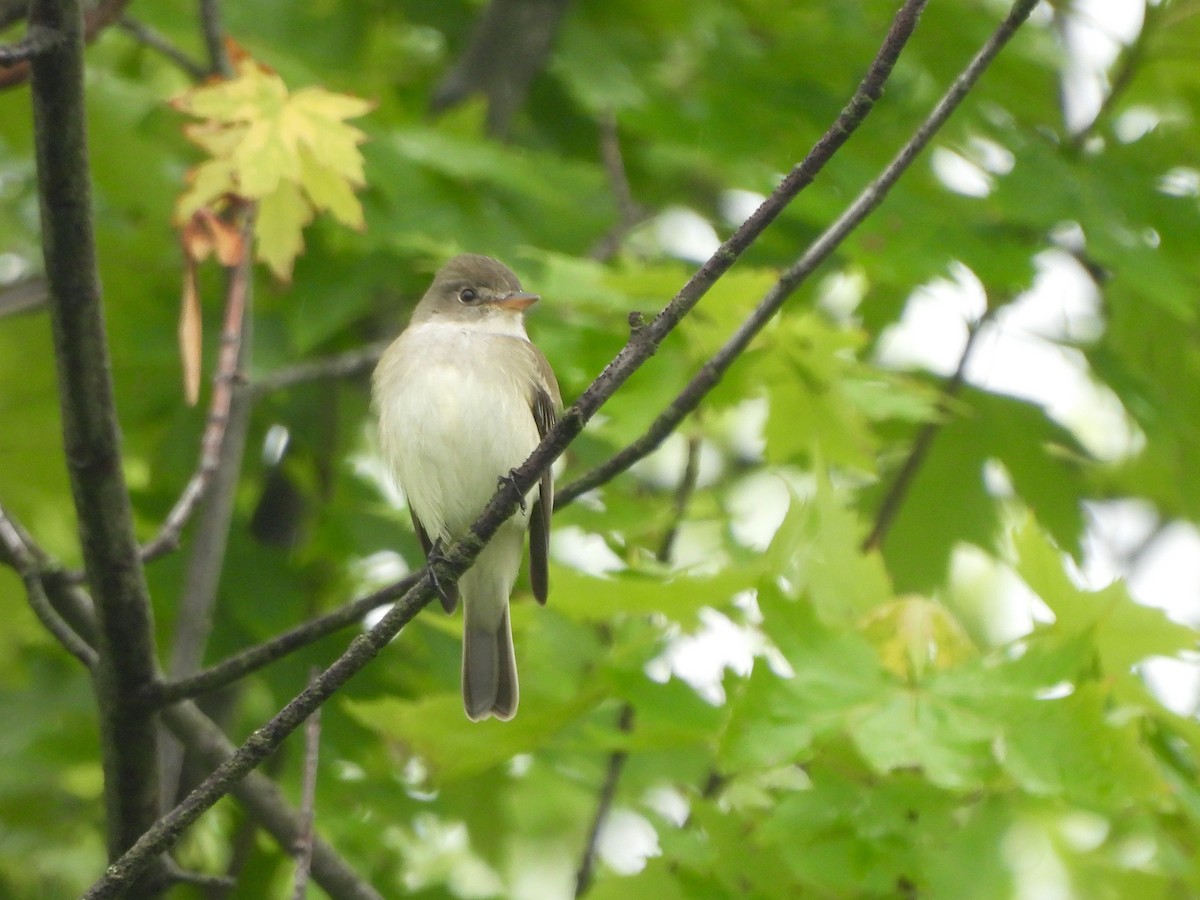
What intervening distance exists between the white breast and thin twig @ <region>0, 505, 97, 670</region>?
1382mm

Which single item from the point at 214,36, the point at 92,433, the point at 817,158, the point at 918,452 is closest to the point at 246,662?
the point at 92,433

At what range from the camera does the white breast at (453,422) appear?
4383 mm

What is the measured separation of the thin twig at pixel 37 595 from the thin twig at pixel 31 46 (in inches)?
44.7

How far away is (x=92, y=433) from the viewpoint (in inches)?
112

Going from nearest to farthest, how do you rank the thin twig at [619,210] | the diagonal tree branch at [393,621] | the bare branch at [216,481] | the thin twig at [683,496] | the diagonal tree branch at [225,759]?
the diagonal tree branch at [393,621]
the diagonal tree branch at [225,759]
the bare branch at [216,481]
the thin twig at [683,496]
the thin twig at [619,210]

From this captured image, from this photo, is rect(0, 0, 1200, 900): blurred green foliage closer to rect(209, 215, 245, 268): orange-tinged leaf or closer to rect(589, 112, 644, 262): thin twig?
rect(589, 112, 644, 262): thin twig

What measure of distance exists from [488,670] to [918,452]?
1.83 m

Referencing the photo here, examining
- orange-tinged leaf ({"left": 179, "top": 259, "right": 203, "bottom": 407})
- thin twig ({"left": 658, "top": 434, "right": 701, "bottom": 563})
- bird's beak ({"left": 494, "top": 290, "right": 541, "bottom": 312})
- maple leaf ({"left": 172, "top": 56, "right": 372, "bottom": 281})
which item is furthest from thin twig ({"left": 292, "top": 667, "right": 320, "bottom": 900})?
bird's beak ({"left": 494, "top": 290, "right": 541, "bottom": 312})

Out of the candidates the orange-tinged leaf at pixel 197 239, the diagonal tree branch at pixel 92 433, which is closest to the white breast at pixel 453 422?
the orange-tinged leaf at pixel 197 239

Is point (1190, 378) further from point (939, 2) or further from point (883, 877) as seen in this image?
point (883, 877)

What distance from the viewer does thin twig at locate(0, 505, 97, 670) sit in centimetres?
308

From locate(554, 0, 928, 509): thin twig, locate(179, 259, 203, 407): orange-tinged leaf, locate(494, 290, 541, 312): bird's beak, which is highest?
locate(554, 0, 928, 509): thin twig

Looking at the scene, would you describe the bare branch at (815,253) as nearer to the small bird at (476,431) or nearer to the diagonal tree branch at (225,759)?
the small bird at (476,431)

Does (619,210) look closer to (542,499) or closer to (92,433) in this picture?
(542,499)
